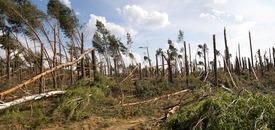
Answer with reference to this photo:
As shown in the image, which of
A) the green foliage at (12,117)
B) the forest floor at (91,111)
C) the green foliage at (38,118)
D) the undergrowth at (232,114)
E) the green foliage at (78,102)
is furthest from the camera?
the green foliage at (78,102)

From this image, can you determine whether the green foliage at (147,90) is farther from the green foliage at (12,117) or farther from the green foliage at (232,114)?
the green foliage at (232,114)

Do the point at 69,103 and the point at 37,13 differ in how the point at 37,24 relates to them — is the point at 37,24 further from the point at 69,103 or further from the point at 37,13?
the point at 69,103

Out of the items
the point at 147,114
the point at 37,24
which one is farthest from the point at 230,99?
the point at 37,24

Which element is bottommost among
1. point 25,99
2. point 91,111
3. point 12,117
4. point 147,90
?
point 91,111

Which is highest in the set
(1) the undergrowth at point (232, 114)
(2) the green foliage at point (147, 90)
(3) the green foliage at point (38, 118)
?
(1) the undergrowth at point (232, 114)

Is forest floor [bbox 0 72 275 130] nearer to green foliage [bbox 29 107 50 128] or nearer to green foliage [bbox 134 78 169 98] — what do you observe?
green foliage [bbox 29 107 50 128]

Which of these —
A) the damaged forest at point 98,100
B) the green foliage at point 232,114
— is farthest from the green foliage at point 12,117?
the green foliage at point 232,114

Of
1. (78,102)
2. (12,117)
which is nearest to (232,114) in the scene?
(78,102)

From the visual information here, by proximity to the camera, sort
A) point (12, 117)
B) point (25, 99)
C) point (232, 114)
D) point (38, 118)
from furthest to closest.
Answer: point (38, 118), point (25, 99), point (12, 117), point (232, 114)

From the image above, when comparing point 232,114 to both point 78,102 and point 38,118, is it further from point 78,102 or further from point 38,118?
point 38,118

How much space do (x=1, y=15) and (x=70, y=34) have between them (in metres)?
4.64

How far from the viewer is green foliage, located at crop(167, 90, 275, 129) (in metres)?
4.52

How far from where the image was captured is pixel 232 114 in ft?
15.5

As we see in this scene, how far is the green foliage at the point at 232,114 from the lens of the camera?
4518mm
